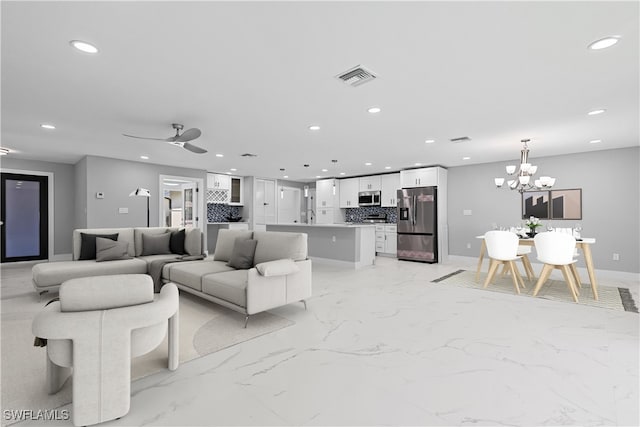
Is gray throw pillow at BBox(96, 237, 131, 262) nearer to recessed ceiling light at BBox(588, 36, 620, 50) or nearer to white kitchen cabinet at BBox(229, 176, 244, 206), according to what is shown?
white kitchen cabinet at BBox(229, 176, 244, 206)

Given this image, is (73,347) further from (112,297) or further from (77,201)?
(77,201)

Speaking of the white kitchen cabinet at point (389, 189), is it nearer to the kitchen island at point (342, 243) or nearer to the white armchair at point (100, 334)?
the kitchen island at point (342, 243)

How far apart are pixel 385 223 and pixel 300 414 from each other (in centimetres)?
727

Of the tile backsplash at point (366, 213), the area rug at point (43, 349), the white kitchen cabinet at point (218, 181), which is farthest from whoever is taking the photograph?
the tile backsplash at point (366, 213)

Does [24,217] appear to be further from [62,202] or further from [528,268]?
[528,268]

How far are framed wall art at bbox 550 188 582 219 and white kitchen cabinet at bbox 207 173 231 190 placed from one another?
314 inches

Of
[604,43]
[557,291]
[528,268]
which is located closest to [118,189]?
[604,43]

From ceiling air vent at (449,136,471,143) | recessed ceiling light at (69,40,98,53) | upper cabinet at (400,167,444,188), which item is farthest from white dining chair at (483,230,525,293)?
recessed ceiling light at (69,40,98,53)

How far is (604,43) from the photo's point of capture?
2.12 meters

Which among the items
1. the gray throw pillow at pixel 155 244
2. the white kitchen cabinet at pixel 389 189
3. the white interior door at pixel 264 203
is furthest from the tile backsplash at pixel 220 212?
the white kitchen cabinet at pixel 389 189

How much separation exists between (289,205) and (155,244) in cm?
617

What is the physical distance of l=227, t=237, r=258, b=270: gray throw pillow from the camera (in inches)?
152

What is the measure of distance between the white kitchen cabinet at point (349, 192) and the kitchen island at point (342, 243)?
2452 mm

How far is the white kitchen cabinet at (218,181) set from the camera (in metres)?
8.67
